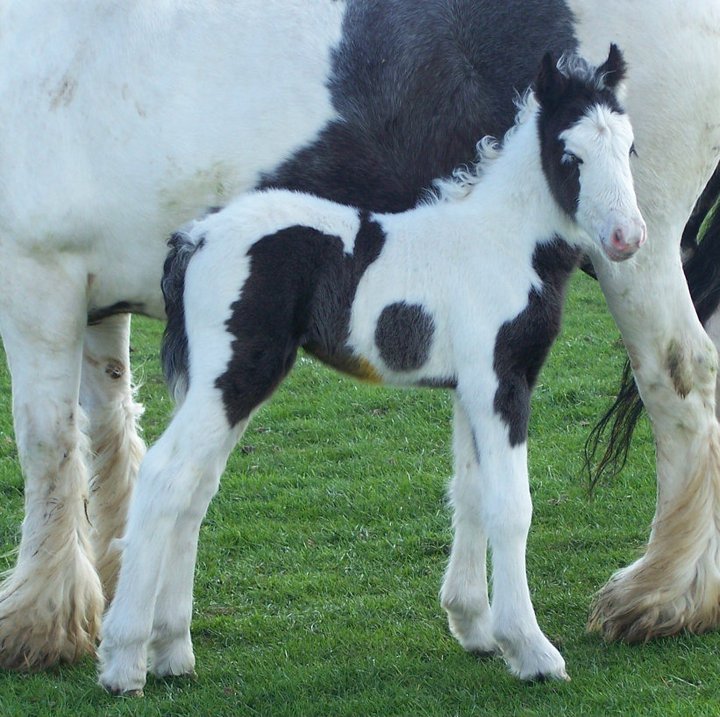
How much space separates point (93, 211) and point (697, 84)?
2.20 meters

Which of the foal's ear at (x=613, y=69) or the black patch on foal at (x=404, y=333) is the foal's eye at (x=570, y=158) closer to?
the foal's ear at (x=613, y=69)

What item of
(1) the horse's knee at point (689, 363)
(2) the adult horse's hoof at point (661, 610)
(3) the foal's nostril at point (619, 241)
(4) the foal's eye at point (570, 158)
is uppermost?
(4) the foal's eye at point (570, 158)

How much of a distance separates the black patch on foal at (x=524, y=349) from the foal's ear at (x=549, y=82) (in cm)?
48

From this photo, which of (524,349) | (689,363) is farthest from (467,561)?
(689,363)

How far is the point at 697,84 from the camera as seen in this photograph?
4.64 m

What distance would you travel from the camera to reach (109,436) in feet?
17.3

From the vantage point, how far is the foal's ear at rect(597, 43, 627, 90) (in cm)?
410

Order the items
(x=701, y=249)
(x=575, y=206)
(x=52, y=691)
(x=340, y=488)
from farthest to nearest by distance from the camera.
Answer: (x=340, y=488) → (x=701, y=249) → (x=52, y=691) → (x=575, y=206)

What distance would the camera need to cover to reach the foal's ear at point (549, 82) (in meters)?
4.02

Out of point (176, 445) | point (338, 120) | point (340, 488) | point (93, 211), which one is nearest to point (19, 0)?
point (93, 211)

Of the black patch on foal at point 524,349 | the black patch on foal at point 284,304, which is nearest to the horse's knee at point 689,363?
the black patch on foal at point 524,349

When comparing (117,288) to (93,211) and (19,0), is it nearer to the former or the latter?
(93,211)

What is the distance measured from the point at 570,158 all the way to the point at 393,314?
73 cm

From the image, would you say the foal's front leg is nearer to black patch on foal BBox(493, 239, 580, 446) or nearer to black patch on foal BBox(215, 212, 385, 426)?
black patch on foal BBox(493, 239, 580, 446)
